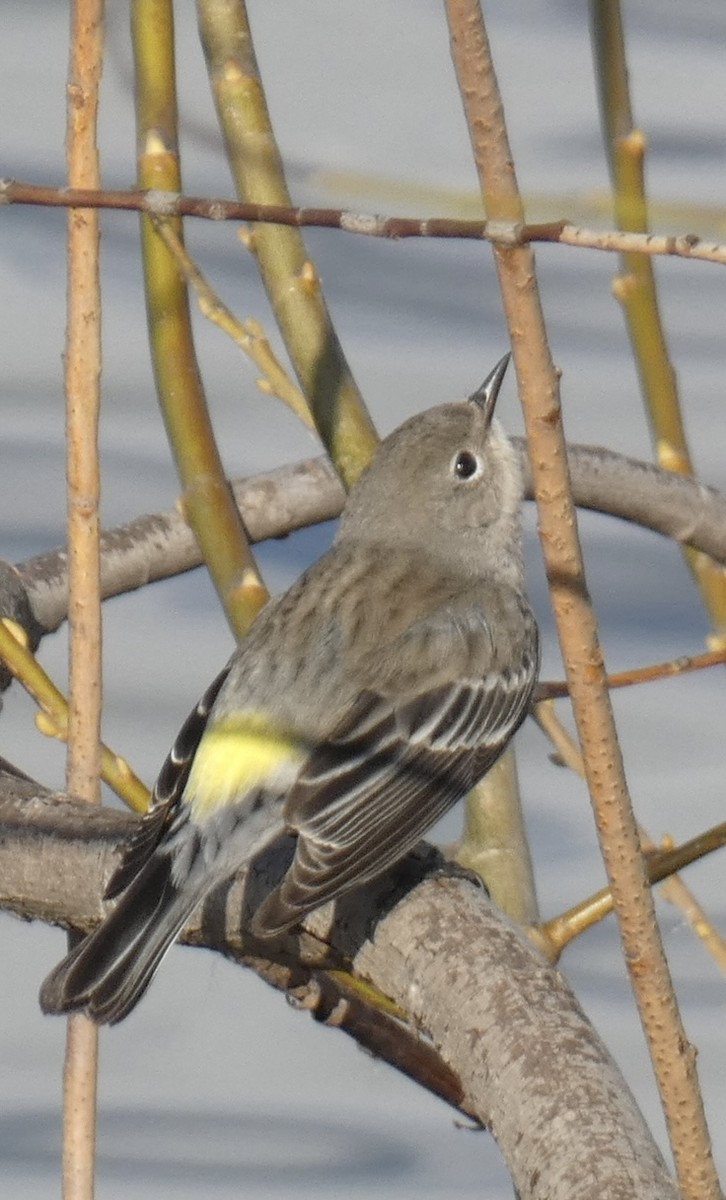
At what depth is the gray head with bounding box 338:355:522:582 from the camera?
14.1 ft

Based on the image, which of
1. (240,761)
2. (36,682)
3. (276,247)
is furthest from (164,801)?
(276,247)

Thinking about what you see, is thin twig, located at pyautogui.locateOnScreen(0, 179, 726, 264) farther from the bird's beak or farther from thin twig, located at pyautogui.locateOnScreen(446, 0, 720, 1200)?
the bird's beak

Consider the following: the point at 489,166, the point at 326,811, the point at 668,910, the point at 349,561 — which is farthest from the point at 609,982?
the point at 489,166

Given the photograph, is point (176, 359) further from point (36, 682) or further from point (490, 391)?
point (490, 391)

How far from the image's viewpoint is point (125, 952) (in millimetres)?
2748

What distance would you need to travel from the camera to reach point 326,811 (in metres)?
3.22

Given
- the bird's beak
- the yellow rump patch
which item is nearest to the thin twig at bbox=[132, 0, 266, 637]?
the yellow rump patch

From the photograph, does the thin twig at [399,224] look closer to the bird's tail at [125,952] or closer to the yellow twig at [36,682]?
the yellow twig at [36,682]

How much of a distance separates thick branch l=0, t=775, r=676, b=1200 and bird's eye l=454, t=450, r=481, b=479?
1348 millimetres

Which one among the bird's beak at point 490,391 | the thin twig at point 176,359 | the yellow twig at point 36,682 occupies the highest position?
the bird's beak at point 490,391

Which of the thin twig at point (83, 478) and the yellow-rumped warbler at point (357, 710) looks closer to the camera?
the thin twig at point (83, 478)

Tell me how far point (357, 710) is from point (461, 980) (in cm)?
126

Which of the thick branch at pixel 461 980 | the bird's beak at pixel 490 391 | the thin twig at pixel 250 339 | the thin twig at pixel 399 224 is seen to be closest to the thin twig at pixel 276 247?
the thin twig at pixel 250 339

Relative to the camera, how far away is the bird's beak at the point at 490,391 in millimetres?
4199
